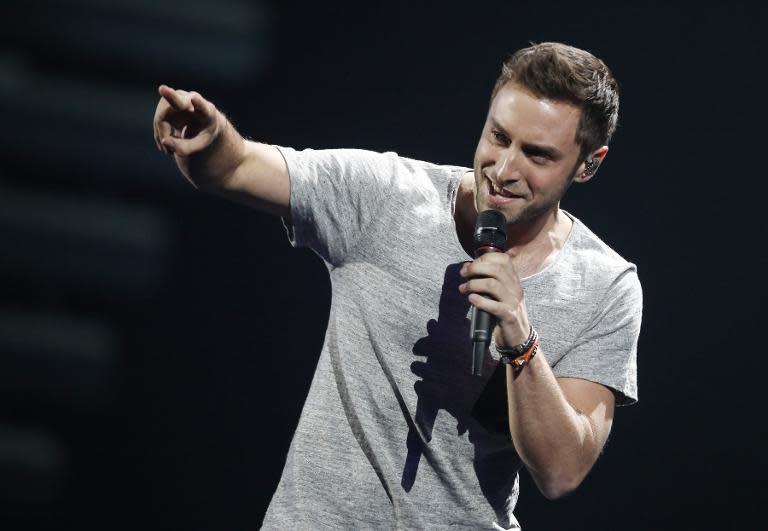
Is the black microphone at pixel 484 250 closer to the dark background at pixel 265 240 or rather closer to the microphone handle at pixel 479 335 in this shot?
the microphone handle at pixel 479 335

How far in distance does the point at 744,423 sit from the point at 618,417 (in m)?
0.41

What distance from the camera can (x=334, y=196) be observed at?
1358 millimetres

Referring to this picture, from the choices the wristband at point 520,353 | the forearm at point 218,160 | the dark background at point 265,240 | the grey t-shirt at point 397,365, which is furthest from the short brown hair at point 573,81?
the dark background at point 265,240

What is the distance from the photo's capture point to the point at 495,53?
2.55 m

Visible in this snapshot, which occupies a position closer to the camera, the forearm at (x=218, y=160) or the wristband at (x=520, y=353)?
the forearm at (x=218, y=160)

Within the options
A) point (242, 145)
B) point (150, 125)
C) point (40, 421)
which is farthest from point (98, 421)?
point (242, 145)

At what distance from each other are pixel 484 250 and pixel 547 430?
1.04 feet

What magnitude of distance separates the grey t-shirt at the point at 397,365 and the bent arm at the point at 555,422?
0.04 m

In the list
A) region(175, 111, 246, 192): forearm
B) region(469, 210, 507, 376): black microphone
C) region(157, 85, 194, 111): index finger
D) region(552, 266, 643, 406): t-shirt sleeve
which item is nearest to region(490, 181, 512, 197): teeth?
region(469, 210, 507, 376): black microphone

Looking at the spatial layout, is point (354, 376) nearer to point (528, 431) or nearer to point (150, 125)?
point (528, 431)

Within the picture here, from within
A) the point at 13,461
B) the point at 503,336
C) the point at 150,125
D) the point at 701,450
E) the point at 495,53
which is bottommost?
the point at 13,461

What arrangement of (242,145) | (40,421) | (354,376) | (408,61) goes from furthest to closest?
(408,61)
(40,421)
(354,376)
(242,145)

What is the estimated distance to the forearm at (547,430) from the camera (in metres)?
1.32

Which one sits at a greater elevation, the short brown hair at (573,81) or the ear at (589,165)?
the short brown hair at (573,81)
